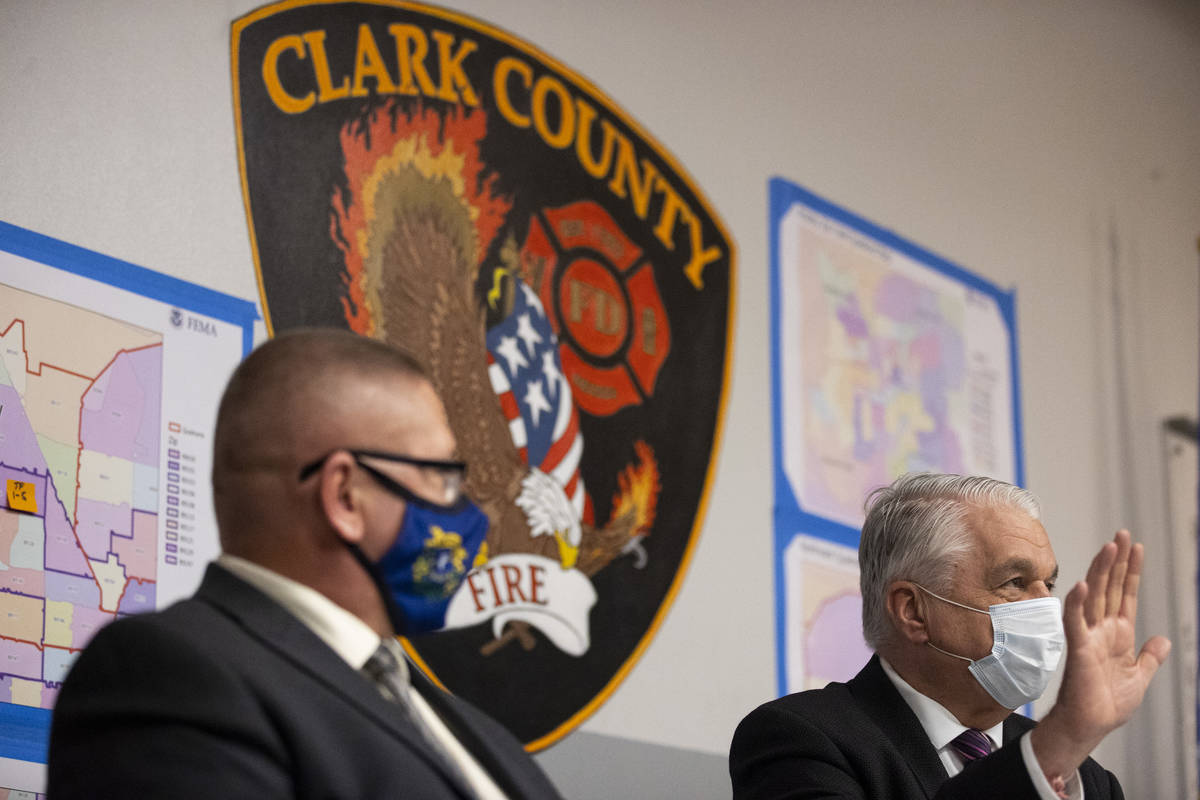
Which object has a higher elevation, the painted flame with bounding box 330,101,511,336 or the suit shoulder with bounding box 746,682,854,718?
the painted flame with bounding box 330,101,511,336

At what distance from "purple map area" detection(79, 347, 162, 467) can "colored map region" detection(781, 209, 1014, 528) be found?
192cm

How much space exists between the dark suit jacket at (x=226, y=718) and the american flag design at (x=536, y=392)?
1684 mm

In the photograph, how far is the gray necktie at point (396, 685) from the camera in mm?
1915

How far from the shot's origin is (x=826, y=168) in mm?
4633

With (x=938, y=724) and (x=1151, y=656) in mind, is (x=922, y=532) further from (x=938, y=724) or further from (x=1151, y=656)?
(x=1151, y=656)

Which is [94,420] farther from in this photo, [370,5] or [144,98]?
[370,5]

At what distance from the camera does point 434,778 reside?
179 cm

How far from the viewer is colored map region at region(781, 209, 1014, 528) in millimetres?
4363

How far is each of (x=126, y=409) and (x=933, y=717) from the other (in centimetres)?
152

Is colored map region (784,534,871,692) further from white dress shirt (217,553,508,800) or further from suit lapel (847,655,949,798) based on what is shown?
white dress shirt (217,553,508,800)

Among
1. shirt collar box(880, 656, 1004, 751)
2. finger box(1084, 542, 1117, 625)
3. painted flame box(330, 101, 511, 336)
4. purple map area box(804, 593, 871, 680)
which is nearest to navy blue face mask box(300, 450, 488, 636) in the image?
finger box(1084, 542, 1117, 625)

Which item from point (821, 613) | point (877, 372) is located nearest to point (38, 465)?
point (821, 613)

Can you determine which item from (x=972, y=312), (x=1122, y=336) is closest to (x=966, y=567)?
(x=972, y=312)

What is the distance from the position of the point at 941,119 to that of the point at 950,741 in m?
2.81
